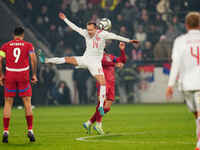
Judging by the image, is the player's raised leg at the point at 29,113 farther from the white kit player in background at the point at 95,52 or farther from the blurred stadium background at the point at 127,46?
the blurred stadium background at the point at 127,46

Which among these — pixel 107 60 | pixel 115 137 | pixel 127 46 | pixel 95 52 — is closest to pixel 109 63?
pixel 107 60

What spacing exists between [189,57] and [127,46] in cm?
2123

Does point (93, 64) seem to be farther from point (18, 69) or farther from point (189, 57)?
point (189, 57)

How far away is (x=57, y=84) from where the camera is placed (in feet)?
99.6

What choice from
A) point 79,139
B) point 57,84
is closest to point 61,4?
point 57,84

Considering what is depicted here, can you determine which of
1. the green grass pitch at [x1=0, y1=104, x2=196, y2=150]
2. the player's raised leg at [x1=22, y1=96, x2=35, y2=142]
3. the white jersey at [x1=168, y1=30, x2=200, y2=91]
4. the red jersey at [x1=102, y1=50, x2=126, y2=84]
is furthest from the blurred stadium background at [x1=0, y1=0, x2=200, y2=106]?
the white jersey at [x1=168, y1=30, x2=200, y2=91]

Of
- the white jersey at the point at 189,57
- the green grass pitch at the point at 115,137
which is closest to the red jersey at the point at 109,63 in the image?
the green grass pitch at the point at 115,137

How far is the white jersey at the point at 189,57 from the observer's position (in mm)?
8883

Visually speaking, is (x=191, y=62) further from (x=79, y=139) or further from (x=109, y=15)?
(x=109, y=15)

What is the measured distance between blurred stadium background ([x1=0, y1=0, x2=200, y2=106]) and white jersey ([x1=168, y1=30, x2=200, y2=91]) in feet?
68.6

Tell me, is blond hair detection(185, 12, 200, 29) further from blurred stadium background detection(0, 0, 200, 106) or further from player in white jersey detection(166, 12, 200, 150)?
blurred stadium background detection(0, 0, 200, 106)

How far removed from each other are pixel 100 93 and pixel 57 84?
16632mm

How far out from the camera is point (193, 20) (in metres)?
8.88

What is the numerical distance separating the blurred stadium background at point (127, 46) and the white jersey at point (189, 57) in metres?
20.9
